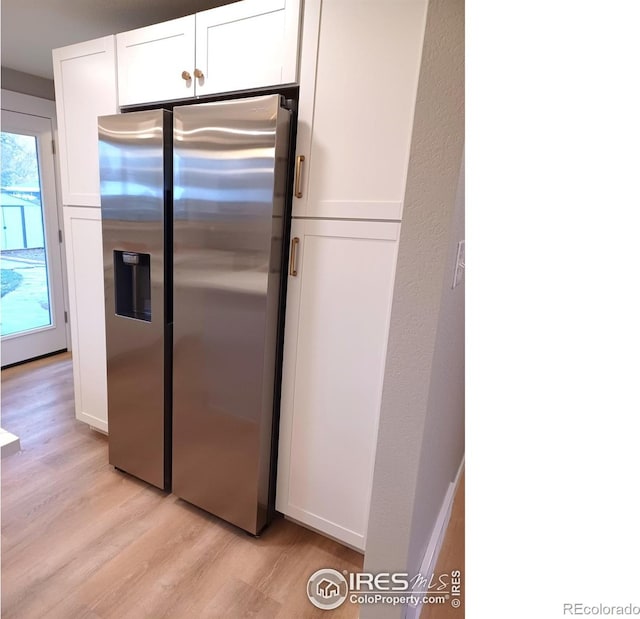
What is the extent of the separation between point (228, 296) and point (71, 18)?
75.2 inches

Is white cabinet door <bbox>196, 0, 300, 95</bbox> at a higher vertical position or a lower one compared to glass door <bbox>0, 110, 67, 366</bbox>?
higher

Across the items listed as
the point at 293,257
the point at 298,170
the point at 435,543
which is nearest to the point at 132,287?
the point at 293,257

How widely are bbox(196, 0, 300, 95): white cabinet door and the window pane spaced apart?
2508 mm

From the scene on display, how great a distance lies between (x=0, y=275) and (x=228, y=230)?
9.17ft

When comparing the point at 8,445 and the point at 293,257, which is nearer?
the point at 8,445

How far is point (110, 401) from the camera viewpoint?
2.03 meters

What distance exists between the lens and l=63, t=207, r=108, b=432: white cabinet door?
207 centimetres

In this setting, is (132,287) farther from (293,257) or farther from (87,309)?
(293,257)

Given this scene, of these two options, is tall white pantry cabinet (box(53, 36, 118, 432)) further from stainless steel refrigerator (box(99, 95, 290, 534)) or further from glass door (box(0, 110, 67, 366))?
glass door (box(0, 110, 67, 366))

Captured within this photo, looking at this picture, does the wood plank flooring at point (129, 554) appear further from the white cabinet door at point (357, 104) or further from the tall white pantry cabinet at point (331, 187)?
the white cabinet door at point (357, 104)

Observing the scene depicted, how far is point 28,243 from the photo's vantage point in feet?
11.0

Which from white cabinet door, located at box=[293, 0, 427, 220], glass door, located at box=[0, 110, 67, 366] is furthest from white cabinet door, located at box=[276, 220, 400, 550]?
glass door, located at box=[0, 110, 67, 366]

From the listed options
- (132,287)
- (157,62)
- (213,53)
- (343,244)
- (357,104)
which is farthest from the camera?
(132,287)
